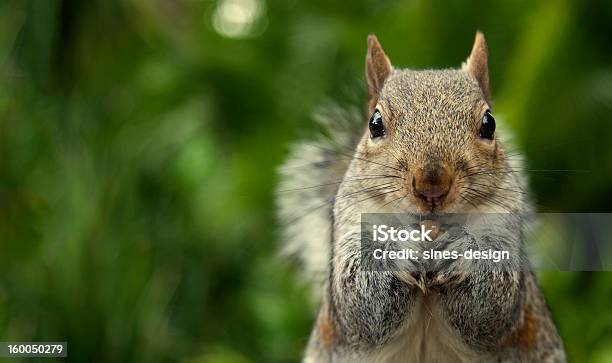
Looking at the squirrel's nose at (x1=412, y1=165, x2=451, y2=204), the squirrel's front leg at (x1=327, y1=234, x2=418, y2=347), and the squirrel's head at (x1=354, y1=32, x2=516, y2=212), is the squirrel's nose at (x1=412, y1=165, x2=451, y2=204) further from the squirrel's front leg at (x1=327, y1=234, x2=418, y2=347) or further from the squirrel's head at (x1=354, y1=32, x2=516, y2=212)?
the squirrel's front leg at (x1=327, y1=234, x2=418, y2=347)

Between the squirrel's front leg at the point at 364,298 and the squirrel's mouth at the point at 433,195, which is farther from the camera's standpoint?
the squirrel's front leg at the point at 364,298

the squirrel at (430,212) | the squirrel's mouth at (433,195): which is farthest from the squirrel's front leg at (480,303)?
the squirrel's mouth at (433,195)

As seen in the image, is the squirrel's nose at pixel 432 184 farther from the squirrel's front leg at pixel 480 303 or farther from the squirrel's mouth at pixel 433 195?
the squirrel's front leg at pixel 480 303

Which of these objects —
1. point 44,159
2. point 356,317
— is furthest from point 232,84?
point 356,317

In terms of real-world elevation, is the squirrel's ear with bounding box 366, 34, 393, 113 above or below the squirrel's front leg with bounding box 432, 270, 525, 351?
above

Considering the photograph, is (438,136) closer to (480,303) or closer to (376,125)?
(376,125)

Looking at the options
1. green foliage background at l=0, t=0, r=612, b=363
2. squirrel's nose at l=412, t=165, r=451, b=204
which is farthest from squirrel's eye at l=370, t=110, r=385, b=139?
green foliage background at l=0, t=0, r=612, b=363

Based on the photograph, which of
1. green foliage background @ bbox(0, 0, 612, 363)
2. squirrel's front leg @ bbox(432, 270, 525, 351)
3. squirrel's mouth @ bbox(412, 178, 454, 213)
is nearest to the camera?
squirrel's mouth @ bbox(412, 178, 454, 213)

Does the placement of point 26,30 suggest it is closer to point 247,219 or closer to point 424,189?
point 247,219
